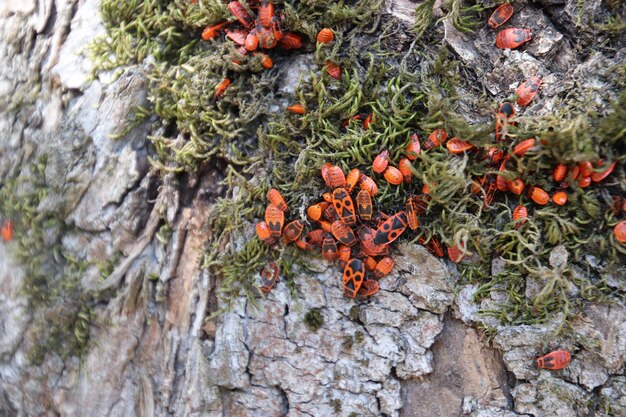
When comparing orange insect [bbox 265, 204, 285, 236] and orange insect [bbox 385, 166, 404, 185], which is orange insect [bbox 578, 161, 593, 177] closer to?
orange insect [bbox 385, 166, 404, 185]

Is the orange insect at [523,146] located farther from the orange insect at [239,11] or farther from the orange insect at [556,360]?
the orange insect at [239,11]

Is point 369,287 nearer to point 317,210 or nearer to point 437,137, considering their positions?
point 317,210

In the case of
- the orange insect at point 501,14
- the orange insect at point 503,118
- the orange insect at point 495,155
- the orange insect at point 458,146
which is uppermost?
the orange insect at point 501,14

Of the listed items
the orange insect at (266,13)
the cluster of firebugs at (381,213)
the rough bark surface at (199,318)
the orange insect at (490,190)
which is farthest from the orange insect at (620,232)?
the orange insect at (266,13)

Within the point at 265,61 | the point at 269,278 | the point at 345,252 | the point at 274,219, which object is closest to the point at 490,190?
the point at 345,252

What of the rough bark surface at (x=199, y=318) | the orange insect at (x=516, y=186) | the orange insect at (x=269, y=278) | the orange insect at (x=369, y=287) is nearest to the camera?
the orange insect at (x=516, y=186)

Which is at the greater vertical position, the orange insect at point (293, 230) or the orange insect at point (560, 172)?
the orange insect at point (560, 172)

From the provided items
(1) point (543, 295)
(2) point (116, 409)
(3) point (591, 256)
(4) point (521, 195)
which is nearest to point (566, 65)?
(4) point (521, 195)
